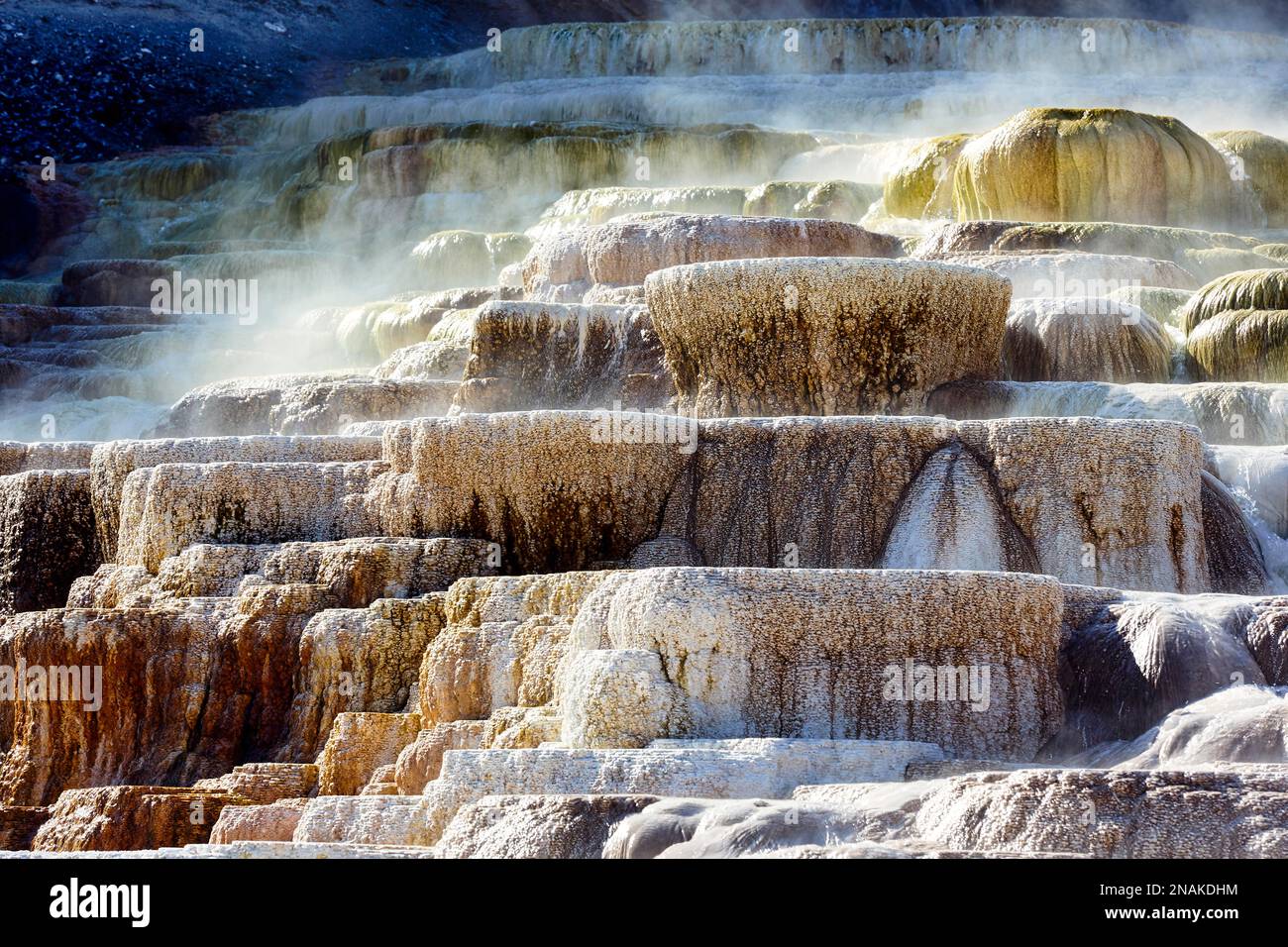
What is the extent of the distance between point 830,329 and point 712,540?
2656mm

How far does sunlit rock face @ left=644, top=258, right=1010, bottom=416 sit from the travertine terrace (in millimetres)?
27

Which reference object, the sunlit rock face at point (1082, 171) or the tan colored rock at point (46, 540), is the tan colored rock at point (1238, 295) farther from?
the tan colored rock at point (46, 540)

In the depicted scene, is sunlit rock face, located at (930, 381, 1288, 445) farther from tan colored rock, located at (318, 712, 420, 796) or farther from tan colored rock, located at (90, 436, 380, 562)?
tan colored rock, located at (318, 712, 420, 796)

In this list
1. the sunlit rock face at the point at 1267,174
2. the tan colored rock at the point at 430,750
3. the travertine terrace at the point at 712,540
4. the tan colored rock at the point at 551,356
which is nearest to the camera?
the travertine terrace at the point at 712,540

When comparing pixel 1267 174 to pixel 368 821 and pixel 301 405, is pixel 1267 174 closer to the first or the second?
pixel 301 405

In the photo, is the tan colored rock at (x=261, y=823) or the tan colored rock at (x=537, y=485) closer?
the tan colored rock at (x=261, y=823)

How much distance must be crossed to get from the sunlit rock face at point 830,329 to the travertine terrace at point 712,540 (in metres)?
0.03

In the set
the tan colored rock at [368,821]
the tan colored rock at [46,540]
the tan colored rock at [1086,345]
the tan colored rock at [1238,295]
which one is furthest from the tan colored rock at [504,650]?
the tan colored rock at [1238,295]

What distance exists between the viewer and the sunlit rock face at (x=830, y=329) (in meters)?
13.6

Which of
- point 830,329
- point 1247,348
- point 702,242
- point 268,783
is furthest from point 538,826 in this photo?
point 702,242

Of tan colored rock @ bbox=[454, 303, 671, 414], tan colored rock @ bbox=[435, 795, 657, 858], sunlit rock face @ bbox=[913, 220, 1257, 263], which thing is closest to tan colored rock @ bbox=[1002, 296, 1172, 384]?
tan colored rock @ bbox=[454, 303, 671, 414]

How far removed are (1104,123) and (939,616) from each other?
12206 mm

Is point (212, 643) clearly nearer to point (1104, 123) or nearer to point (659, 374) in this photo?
point (659, 374)
